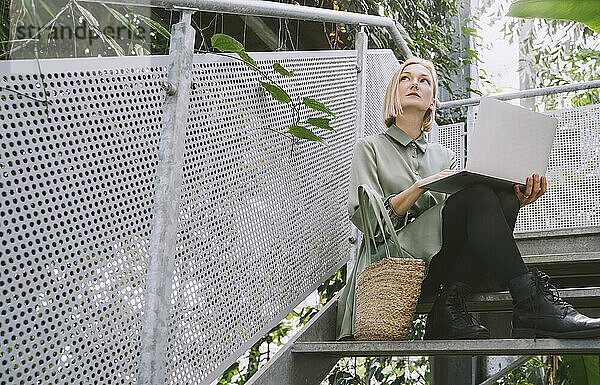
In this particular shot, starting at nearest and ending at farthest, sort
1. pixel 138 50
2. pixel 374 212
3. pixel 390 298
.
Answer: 1. pixel 390 298
2. pixel 374 212
3. pixel 138 50

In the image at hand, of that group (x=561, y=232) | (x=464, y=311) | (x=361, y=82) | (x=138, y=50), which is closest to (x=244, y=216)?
(x=464, y=311)

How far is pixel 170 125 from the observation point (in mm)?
1380

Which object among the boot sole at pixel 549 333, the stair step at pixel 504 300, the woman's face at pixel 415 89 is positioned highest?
the woman's face at pixel 415 89

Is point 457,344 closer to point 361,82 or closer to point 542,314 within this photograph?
point 542,314

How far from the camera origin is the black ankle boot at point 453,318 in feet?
5.82

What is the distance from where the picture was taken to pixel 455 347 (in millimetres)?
1612

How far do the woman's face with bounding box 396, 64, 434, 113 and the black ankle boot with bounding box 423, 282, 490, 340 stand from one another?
676mm

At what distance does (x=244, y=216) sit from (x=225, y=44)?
42cm

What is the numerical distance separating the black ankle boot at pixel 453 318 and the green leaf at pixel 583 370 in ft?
5.34

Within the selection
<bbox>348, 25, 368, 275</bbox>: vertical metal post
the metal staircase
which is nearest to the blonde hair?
<bbox>348, 25, 368, 275</bbox>: vertical metal post

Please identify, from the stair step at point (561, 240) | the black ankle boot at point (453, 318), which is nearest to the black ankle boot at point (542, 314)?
the black ankle boot at point (453, 318)

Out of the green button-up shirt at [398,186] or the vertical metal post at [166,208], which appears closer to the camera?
the vertical metal post at [166,208]

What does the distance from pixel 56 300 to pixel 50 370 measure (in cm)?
11

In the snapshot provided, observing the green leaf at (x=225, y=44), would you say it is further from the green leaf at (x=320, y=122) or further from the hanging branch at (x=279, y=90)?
the green leaf at (x=320, y=122)
